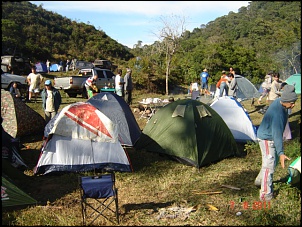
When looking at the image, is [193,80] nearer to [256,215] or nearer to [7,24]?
[7,24]

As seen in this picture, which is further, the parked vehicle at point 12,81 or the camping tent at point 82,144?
the parked vehicle at point 12,81

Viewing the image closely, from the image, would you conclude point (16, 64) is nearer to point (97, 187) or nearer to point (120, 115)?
point (120, 115)

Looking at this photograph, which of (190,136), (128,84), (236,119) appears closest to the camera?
(190,136)

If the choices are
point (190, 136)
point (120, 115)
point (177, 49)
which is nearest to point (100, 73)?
point (177, 49)

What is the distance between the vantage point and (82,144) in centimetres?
652

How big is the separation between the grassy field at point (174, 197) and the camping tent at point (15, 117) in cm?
174

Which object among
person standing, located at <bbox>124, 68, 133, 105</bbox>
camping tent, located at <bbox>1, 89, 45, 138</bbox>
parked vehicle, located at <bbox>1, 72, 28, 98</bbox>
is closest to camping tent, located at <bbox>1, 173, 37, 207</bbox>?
camping tent, located at <bbox>1, 89, 45, 138</bbox>

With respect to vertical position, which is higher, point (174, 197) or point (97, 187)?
point (97, 187)

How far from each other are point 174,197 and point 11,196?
254cm

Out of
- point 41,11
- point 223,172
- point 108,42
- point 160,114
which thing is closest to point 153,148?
point 160,114

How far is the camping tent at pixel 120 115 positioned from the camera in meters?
8.16

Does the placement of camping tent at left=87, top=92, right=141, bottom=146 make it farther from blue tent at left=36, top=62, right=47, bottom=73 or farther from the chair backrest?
blue tent at left=36, top=62, right=47, bottom=73

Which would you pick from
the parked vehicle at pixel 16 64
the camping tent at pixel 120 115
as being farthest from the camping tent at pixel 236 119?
the parked vehicle at pixel 16 64

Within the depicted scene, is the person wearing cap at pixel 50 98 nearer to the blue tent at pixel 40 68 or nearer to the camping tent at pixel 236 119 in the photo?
the camping tent at pixel 236 119
